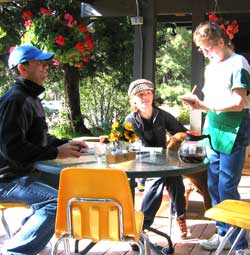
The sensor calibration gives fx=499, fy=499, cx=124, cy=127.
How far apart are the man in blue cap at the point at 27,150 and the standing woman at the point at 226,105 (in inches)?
32.8

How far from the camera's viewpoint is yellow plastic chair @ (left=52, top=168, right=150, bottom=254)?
2.15 m

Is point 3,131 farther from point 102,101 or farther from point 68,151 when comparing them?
point 102,101

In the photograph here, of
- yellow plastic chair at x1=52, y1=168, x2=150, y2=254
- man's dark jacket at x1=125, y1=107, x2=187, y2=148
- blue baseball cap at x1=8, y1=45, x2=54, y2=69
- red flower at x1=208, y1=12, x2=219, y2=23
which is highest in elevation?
red flower at x1=208, y1=12, x2=219, y2=23

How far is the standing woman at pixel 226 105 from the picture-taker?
285cm

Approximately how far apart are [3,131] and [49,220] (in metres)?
0.50

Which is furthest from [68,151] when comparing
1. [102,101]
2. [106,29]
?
[102,101]

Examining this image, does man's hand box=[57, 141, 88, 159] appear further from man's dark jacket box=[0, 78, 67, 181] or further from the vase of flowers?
the vase of flowers

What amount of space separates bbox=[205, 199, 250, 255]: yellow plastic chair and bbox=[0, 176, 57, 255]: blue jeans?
803 mm

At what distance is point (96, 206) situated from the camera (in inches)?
87.9

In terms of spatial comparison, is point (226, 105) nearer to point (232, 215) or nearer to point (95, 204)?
point (232, 215)

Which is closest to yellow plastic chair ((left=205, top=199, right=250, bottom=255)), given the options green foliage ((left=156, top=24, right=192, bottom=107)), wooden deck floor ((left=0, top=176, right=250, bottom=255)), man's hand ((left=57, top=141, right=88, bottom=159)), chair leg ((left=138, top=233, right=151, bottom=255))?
chair leg ((left=138, top=233, right=151, bottom=255))

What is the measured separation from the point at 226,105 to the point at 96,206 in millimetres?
1038

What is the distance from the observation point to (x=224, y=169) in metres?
2.99

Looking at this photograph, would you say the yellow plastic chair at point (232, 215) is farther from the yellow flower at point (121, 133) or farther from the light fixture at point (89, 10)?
the light fixture at point (89, 10)
